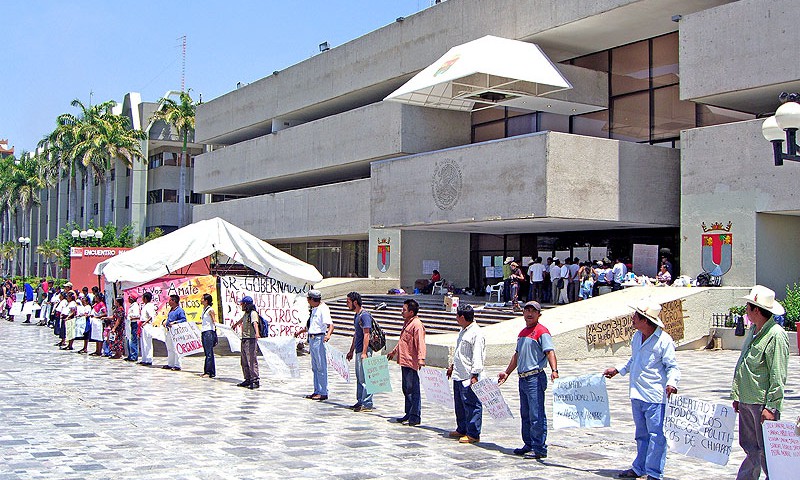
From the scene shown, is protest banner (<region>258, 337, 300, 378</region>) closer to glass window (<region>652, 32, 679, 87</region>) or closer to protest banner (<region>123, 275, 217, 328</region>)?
protest banner (<region>123, 275, 217, 328</region>)

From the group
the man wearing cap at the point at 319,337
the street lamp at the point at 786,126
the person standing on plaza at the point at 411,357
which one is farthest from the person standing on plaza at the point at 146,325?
the street lamp at the point at 786,126

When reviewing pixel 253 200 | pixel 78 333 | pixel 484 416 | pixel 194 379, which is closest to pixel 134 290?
pixel 78 333

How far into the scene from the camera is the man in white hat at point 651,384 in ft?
26.4

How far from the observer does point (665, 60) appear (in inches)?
1062

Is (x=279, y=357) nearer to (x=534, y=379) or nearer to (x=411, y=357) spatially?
(x=411, y=357)

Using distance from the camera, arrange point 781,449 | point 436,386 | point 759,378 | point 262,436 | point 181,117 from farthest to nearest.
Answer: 1. point 181,117
2. point 436,386
3. point 262,436
4. point 759,378
5. point 781,449

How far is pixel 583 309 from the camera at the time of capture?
21.6 metres

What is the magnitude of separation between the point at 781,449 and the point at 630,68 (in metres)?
23.0

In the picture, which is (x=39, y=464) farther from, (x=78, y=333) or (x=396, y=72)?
(x=396, y=72)

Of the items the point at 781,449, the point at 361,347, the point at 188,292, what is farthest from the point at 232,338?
the point at 781,449

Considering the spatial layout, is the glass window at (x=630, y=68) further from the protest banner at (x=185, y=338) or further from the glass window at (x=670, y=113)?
the protest banner at (x=185, y=338)

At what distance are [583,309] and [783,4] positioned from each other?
29.9 ft

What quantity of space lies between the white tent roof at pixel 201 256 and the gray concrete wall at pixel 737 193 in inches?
412

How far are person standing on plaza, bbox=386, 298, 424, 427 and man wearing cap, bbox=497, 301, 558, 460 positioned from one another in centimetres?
218
